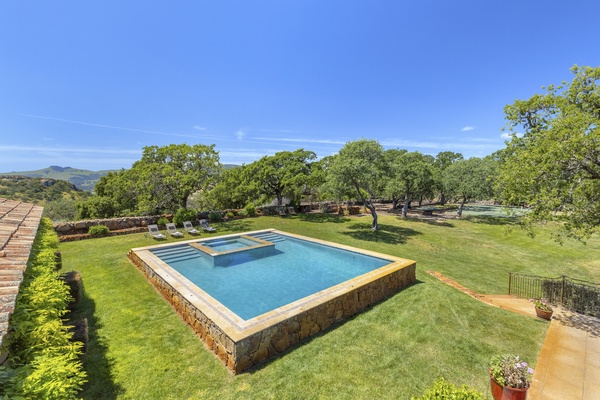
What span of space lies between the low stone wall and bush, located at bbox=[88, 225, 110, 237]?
645 mm

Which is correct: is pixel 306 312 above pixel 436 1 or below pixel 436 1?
below

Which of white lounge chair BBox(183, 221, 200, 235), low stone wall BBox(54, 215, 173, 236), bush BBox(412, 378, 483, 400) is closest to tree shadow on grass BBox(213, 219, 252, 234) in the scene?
white lounge chair BBox(183, 221, 200, 235)

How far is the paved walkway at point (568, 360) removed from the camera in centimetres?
469

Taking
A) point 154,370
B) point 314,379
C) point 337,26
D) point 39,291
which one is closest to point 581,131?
point 314,379

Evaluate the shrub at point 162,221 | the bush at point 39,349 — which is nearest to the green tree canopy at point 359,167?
the shrub at point 162,221

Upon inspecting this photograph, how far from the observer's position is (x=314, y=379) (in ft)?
16.0

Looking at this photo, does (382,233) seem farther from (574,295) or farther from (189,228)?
(189,228)

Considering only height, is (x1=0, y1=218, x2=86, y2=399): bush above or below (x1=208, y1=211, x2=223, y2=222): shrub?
above

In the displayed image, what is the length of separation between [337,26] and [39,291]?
75.3 feet

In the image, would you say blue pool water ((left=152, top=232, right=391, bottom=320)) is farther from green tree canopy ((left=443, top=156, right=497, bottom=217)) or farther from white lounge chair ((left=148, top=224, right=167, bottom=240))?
green tree canopy ((left=443, top=156, right=497, bottom=217))

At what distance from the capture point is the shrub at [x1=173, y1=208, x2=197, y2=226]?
1833cm

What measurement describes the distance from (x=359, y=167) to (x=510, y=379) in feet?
49.1

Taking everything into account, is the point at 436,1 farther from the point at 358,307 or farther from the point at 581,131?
the point at 358,307

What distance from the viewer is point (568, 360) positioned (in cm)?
560
